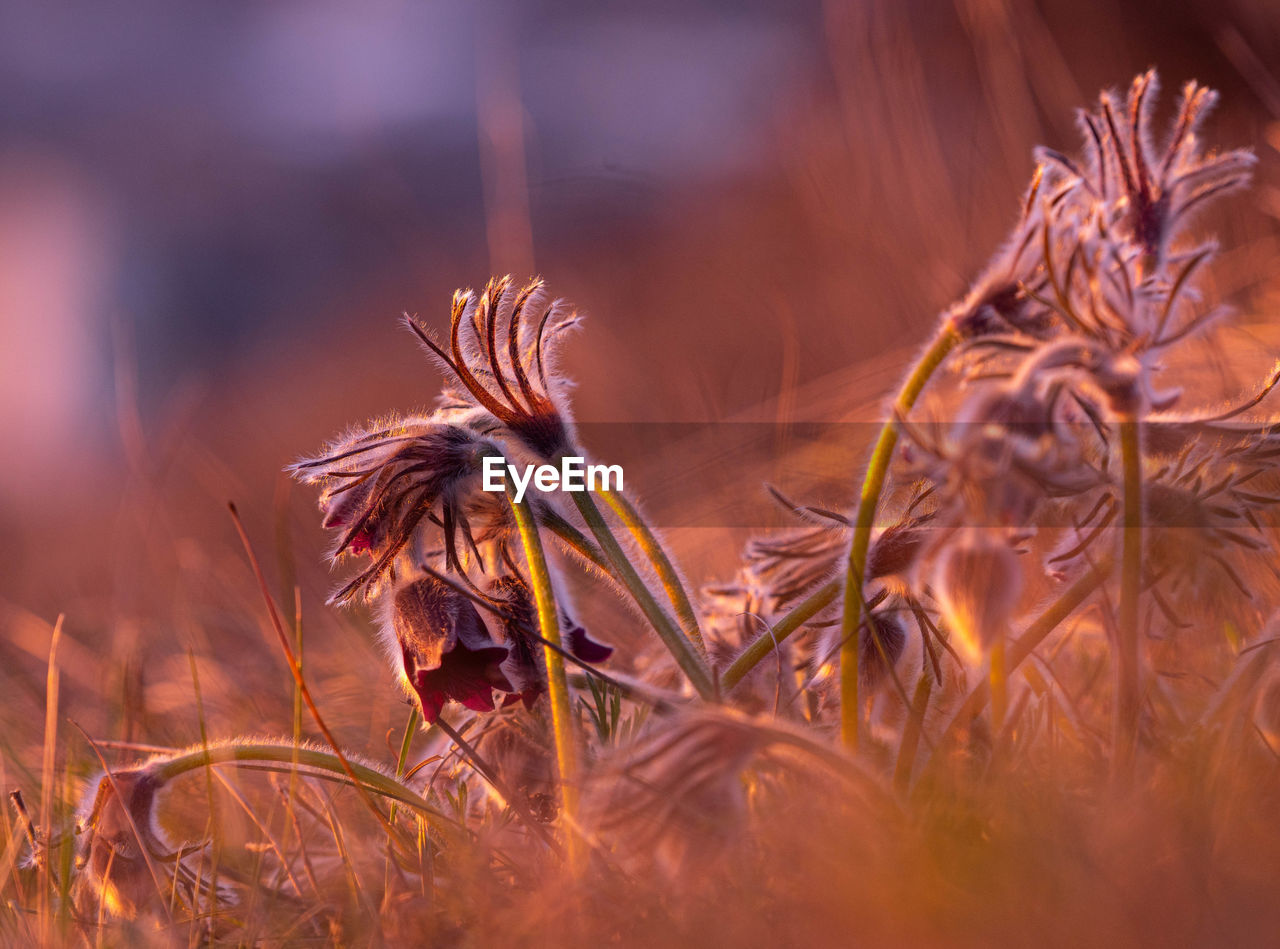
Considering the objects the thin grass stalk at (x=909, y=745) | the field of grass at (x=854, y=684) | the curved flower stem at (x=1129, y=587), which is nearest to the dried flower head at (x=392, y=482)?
the field of grass at (x=854, y=684)

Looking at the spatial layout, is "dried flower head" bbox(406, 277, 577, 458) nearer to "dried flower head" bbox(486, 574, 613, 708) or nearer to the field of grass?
the field of grass

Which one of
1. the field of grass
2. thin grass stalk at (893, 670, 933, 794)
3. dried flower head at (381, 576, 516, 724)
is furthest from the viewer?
dried flower head at (381, 576, 516, 724)

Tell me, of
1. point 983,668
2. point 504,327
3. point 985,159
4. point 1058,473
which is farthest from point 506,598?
point 985,159

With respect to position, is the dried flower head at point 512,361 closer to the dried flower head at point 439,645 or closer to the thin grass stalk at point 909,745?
the dried flower head at point 439,645

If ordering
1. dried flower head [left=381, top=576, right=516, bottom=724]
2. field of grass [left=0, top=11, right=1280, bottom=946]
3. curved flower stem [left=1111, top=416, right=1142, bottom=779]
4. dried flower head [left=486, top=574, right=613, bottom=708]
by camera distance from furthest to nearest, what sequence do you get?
dried flower head [left=486, top=574, right=613, bottom=708] → dried flower head [left=381, top=576, right=516, bottom=724] → curved flower stem [left=1111, top=416, right=1142, bottom=779] → field of grass [left=0, top=11, right=1280, bottom=946]

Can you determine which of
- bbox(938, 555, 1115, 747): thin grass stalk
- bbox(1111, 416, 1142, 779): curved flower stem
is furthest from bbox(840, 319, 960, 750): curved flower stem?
bbox(1111, 416, 1142, 779): curved flower stem

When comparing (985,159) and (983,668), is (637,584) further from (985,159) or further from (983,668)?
(985,159)

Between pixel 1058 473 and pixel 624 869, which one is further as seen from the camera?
pixel 624 869
